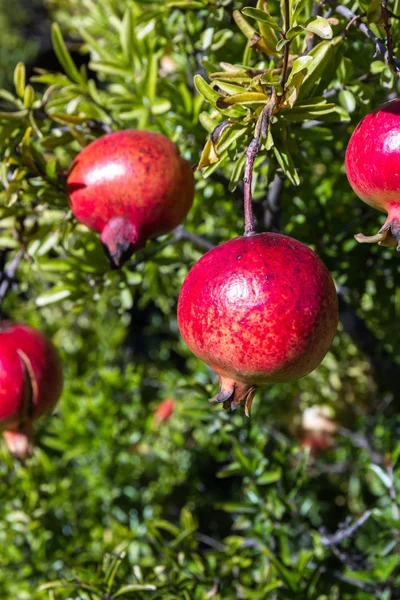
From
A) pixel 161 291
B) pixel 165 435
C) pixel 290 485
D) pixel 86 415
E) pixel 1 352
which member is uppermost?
pixel 1 352

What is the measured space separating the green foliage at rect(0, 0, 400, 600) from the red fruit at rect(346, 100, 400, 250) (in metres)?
0.07

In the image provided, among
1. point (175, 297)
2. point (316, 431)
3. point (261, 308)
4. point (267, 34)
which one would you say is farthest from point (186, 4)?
point (316, 431)

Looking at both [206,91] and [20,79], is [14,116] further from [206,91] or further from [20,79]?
[206,91]

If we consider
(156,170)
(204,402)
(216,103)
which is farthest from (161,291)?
(216,103)

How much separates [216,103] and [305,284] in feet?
0.61

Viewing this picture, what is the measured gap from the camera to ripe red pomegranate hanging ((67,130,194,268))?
2.24 ft

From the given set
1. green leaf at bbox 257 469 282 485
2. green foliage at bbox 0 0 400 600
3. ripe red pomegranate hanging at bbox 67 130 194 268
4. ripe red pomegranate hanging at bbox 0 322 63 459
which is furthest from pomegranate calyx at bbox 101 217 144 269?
green leaf at bbox 257 469 282 485

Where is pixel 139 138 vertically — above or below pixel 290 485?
above

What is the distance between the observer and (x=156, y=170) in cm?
69

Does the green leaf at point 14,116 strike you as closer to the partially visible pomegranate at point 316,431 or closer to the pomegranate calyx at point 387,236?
the pomegranate calyx at point 387,236

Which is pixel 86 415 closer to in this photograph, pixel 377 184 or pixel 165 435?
pixel 165 435

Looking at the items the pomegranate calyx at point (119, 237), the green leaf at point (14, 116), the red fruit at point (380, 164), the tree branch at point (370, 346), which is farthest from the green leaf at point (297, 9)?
the tree branch at point (370, 346)

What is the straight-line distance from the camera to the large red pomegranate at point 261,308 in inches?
20.4

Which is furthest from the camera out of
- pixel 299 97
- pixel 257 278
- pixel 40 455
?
pixel 40 455
